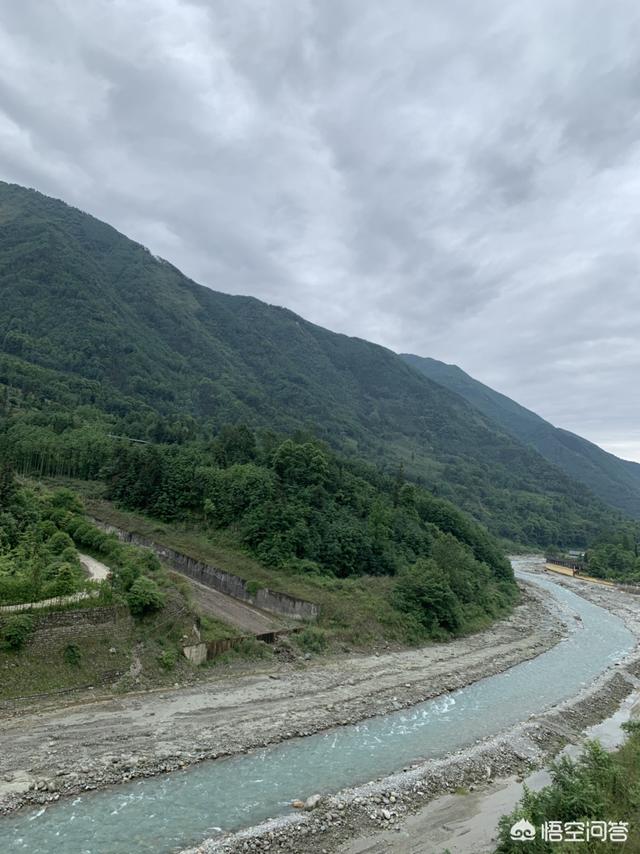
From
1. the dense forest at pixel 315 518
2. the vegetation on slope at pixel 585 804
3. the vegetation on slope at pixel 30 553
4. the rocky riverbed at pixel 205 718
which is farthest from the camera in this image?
the dense forest at pixel 315 518

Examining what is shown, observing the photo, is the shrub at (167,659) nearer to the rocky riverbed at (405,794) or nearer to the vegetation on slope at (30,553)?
the vegetation on slope at (30,553)

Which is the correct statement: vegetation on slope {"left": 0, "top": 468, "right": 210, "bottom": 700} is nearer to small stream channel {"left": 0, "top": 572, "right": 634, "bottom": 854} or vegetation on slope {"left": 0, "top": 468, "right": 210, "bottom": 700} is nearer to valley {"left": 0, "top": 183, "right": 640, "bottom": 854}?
valley {"left": 0, "top": 183, "right": 640, "bottom": 854}

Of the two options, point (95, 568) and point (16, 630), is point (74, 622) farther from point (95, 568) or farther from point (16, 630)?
point (95, 568)

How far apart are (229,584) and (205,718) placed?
22.9 metres

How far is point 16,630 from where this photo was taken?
950 inches

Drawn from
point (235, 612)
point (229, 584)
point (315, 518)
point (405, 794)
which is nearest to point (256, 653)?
point (235, 612)

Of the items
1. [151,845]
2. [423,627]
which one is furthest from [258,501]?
[151,845]

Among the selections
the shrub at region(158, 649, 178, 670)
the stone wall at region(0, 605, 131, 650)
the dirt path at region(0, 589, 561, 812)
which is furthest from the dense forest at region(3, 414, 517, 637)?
the shrub at region(158, 649, 178, 670)

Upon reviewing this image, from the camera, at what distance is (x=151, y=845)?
15750 mm

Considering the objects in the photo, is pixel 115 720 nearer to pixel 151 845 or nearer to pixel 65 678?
pixel 65 678

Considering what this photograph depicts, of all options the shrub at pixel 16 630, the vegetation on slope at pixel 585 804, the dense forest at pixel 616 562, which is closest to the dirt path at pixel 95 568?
the shrub at pixel 16 630

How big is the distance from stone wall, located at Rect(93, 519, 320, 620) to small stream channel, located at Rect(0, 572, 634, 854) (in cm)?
1451

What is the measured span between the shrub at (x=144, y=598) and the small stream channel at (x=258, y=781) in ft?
37.1

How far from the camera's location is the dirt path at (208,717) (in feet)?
62.4
